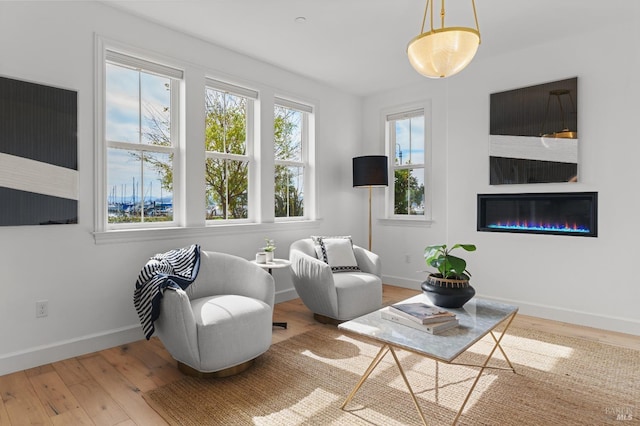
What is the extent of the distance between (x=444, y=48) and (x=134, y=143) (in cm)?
256

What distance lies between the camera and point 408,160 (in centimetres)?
492

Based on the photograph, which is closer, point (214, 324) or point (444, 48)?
point (444, 48)

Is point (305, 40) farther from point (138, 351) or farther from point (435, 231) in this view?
point (138, 351)

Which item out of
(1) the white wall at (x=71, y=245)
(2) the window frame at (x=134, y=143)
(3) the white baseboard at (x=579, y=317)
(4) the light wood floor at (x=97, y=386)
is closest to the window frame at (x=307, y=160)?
(1) the white wall at (x=71, y=245)

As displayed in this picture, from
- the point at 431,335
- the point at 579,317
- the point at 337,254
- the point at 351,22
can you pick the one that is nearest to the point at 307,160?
the point at 337,254

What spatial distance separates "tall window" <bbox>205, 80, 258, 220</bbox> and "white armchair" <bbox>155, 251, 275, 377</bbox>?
1.07m

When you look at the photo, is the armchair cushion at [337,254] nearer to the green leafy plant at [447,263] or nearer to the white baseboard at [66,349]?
the green leafy plant at [447,263]

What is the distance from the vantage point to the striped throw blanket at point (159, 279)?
2.31 metres

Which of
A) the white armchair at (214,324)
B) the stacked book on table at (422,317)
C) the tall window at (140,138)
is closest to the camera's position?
the stacked book on table at (422,317)

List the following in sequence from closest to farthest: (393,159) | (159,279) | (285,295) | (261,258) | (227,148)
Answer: (159,279)
(261,258)
(227,148)
(285,295)
(393,159)

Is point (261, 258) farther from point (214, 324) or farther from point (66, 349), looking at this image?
point (66, 349)

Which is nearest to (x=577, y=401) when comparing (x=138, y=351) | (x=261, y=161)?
(x=138, y=351)

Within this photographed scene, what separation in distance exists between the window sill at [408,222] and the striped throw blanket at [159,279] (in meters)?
2.94

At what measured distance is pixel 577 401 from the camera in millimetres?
2098
